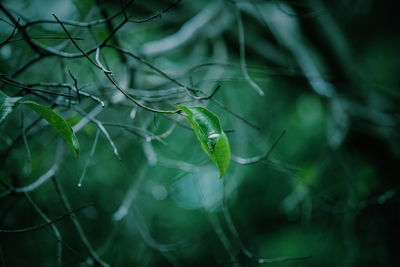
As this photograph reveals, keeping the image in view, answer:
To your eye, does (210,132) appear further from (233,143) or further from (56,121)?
(233,143)

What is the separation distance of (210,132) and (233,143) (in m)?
1.54

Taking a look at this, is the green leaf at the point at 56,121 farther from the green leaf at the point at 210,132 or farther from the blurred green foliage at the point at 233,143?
the blurred green foliage at the point at 233,143

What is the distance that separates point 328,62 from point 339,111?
1.73ft

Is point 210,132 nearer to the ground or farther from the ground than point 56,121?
nearer to the ground

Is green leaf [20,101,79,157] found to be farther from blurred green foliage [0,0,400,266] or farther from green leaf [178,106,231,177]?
blurred green foliage [0,0,400,266]

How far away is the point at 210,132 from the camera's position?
57 centimetres

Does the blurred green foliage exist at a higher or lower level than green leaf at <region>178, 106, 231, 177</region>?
lower

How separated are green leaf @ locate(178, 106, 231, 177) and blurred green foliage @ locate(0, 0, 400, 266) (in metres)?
0.66

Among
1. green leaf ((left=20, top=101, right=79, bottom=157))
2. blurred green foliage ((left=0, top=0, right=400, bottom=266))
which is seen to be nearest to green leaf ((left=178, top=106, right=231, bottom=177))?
green leaf ((left=20, top=101, right=79, bottom=157))

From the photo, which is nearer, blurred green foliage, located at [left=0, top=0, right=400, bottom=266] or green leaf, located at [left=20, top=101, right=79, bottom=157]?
green leaf, located at [left=20, top=101, right=79, bottom=157]

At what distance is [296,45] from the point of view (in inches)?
80.9

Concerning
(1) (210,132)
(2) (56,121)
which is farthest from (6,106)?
(1) (210,132)

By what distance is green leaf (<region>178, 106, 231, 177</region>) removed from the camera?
57cm

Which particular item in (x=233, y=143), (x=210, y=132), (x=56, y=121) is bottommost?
(x=233, y=143)
